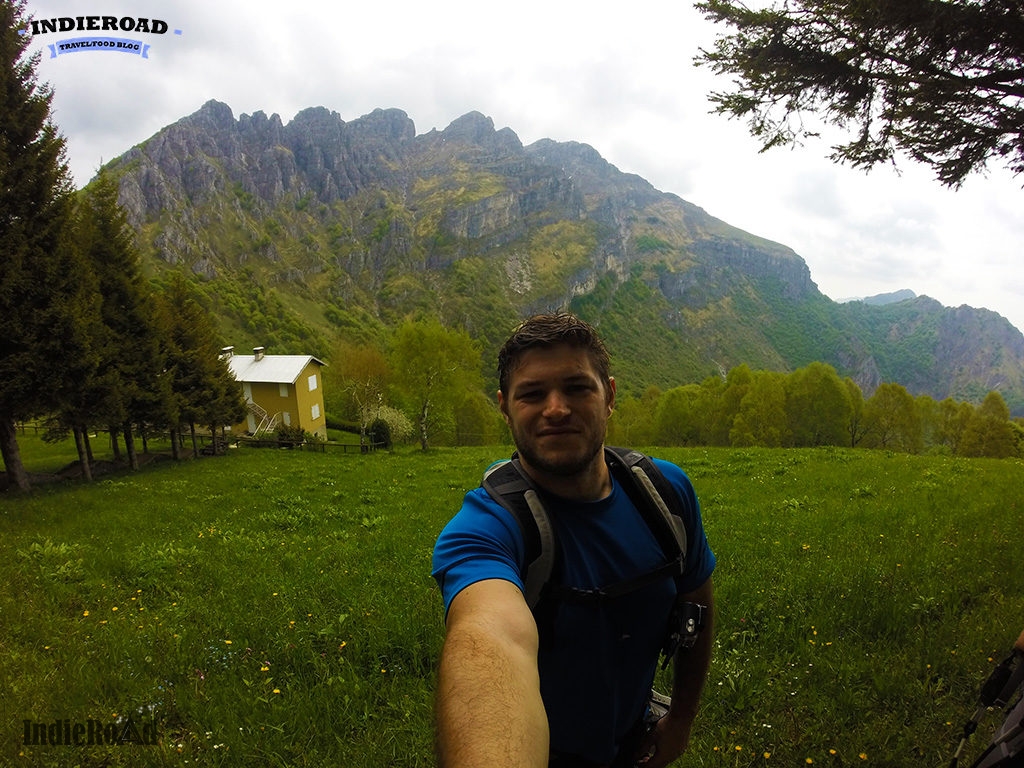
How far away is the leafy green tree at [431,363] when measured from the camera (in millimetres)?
37312

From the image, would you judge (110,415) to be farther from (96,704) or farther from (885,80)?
(885,80)

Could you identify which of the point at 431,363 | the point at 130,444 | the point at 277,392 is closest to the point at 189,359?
the point at 130,444

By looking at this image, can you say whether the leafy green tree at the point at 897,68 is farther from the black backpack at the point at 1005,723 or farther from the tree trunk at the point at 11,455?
the tree trunk at the point at 11,455

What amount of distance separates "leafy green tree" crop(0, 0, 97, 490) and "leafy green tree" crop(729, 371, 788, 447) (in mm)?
59580

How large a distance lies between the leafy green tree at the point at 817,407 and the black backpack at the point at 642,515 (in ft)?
218

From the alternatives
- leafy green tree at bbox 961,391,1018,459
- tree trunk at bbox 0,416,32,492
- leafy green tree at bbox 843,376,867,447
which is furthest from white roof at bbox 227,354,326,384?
leafy green tree at bbox 961,391,1018,459

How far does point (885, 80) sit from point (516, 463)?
29.9 ft

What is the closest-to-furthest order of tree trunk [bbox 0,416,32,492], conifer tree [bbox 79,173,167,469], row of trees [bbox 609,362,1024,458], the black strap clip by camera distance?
the black strap clip < tree trunk [bbox 0,416,32,492] < conifer tree [bbox 79,173,167,469] < row of trees [bbox 609,362,1024,458]

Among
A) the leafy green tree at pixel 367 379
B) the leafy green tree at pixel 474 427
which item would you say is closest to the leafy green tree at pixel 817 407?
the leafy green tree at pixel 474 427

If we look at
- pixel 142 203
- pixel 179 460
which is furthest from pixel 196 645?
pixel 142 203

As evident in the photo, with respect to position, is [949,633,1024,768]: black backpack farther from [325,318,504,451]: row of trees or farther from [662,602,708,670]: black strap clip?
[325,318,504,451]: row of trees

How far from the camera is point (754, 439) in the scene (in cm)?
5669

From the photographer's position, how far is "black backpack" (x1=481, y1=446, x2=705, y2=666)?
202 centimetres

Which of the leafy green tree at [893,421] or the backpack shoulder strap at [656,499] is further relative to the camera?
the leafy green tree at [893,421]
